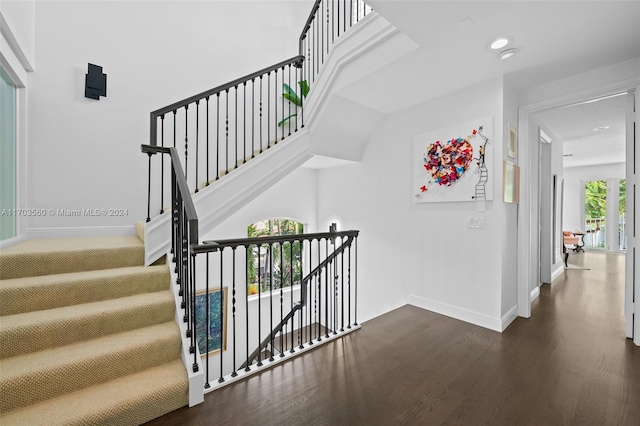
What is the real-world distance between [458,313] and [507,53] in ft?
8.61

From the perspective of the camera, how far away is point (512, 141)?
10.0ft

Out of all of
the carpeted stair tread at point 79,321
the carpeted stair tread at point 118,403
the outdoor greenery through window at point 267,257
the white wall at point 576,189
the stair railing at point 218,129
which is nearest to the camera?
the carpeted stair tread at point 118,403

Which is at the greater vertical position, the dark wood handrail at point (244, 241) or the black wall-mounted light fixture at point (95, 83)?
the black wall-mounted light fixture at point (95, 83)

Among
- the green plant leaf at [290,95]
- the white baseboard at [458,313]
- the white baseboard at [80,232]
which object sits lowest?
the white baseboard at [458,313]

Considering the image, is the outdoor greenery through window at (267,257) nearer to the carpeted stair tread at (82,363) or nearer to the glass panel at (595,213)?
the carpeted stair tread at (82,363)

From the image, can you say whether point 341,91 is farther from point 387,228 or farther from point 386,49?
point 387,228

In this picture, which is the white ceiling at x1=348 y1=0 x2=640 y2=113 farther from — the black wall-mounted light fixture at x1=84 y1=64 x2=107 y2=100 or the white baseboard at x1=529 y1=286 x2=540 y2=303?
the black wall-mounted light fixture at x1=84 y1=64 x2=107 y2=100

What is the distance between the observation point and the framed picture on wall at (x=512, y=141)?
9.74 feet

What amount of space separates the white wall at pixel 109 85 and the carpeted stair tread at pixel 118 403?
8.25ft

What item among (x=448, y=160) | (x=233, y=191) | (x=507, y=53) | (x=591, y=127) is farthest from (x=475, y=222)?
(x=591, y=127)

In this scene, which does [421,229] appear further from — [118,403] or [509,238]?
[118,403]

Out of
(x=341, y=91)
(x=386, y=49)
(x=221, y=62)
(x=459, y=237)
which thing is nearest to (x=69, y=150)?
(x=221, y=62)

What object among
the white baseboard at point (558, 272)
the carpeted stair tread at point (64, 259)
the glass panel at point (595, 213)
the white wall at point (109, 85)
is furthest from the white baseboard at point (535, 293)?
the glass panel at point (595, 213)

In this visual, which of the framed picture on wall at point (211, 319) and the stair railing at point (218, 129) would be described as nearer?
the stair railing at point (218, 129)
